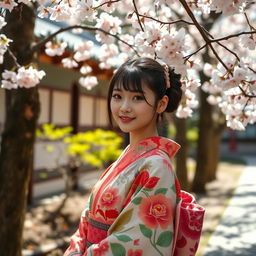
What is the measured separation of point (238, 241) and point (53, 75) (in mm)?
6117

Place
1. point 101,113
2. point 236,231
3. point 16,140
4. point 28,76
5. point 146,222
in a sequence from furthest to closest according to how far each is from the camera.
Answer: point 101,113 < point 236,231 < point 16,140 < point 28,76 < point 146,222

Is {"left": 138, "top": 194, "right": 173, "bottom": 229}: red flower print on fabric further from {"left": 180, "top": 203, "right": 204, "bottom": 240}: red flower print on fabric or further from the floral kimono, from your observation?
{"left": 180, "top": 203, "right": 204, "bottom": 240}: red flower print on fabric

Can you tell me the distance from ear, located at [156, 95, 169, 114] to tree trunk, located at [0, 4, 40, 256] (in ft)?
7.80

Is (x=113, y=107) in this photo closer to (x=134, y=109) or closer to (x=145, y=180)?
(x=134, y=109)

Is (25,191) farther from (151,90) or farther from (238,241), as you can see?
(238,241)

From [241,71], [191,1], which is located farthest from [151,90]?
[191,1]

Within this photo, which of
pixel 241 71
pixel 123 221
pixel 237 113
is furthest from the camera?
pixel 237 113

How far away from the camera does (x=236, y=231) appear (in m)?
6.95

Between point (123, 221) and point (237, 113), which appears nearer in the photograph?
point (123, 221)

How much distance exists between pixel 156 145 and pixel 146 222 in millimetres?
429

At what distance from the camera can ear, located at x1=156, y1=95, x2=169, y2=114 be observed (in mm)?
2367

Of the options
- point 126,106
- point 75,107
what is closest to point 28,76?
point 126,106

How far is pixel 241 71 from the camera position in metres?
2.89

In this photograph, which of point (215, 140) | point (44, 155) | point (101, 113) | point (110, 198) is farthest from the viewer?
point (101, 113)
